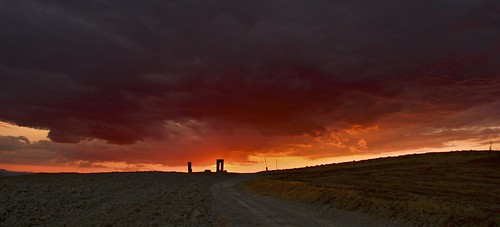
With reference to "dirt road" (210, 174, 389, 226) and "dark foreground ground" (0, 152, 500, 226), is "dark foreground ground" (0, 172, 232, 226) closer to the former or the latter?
"dark foreground ground" (0, 152, 500, 226)

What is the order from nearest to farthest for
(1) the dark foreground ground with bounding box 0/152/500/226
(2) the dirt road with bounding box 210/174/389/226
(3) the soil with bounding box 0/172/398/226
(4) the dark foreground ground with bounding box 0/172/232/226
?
1. (2) the dirt road with bounding box 210/174/389/226
2. (1) the dark foreground ground with bounding box 0/152/500/226
3. (3) the soil with bounding box 0/172/398/226
4. (4) the dark foreground ground with bounding box 0/172/232/226

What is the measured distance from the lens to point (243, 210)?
2914cm

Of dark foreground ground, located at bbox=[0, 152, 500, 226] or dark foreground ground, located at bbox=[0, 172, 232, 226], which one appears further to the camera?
dark foreground ground, located at bbox=[0, 172, 232, 226]

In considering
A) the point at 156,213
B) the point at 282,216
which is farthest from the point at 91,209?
the point at 282,216

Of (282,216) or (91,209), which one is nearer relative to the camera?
(282,216)

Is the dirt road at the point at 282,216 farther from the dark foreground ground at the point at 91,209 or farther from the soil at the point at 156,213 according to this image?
the dark foreground ground at the point at 91,209

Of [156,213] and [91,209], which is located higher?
[156,213]

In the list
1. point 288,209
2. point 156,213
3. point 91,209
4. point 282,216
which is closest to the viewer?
point 282,216

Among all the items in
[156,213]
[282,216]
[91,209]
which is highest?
[156,213]

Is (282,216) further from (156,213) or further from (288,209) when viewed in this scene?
(156,213)

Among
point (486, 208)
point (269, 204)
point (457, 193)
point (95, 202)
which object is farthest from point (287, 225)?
point (95, 202)

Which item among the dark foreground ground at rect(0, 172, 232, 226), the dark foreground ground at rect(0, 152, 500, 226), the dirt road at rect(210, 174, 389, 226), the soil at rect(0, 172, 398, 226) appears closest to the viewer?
the dirt road at rect(210, 174, 389, 226)

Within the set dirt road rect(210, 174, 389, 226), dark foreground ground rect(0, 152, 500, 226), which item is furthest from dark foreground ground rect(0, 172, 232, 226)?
dirt road rect(210, 174, 389, 226)

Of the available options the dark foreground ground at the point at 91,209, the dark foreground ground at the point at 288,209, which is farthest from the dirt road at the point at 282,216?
the dark foreground ground at the point at 91,209
